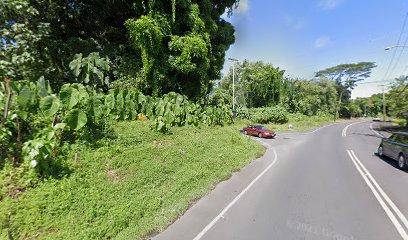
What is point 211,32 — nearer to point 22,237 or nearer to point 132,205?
point 132,205

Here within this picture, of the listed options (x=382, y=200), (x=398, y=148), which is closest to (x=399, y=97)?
(x=398, y=148)

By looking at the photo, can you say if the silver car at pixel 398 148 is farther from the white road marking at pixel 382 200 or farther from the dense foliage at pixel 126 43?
the dense foliage at pixel 126 43

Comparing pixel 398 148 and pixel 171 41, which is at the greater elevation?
pixel 171 41

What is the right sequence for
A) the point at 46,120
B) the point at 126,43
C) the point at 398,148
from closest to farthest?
the point at 46,120, the point at 398,148, the point at 126,43

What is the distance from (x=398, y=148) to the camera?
1020cm

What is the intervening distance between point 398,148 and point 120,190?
1200cm

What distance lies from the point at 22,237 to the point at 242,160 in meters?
9.08

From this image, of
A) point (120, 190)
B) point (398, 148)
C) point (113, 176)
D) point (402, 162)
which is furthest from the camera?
point (398, 148)

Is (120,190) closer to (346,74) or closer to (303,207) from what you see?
(303,207)

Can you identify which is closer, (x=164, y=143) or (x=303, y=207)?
(x=303, y=207)

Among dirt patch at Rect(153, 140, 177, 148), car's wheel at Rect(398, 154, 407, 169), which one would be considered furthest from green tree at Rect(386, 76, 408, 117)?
dirt patch at Rect(153, 140, 177, 148)

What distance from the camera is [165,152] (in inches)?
→ 353

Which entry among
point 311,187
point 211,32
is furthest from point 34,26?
point 311,187

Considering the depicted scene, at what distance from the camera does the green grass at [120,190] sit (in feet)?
14.8
